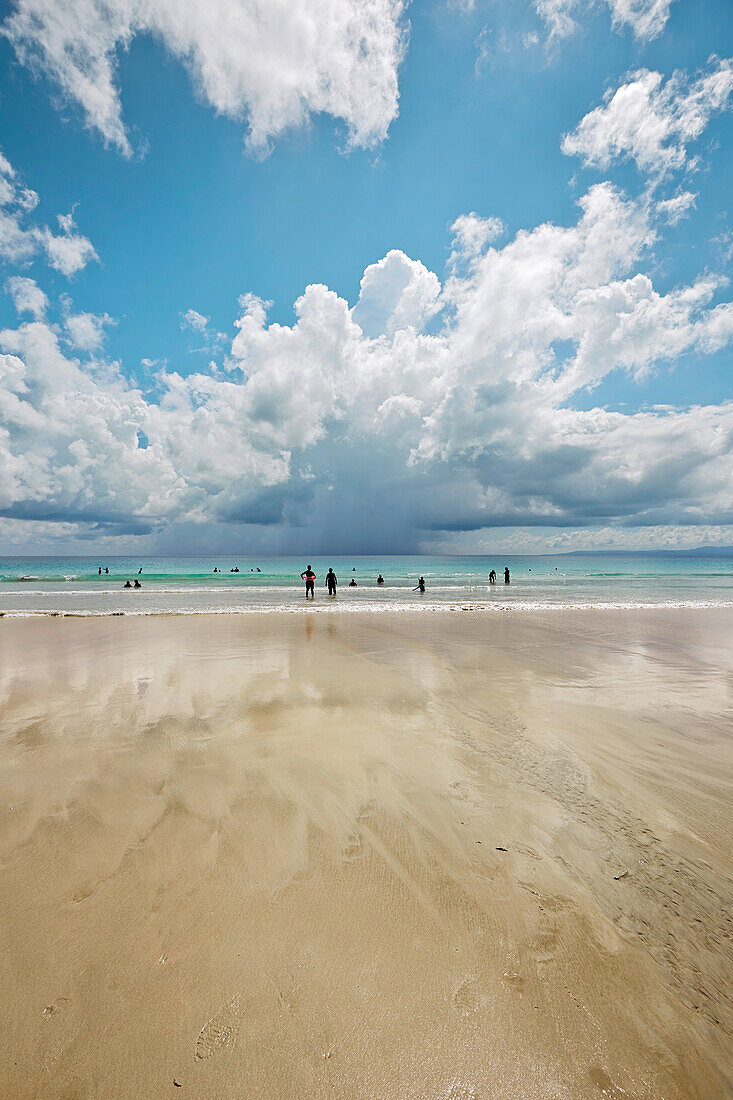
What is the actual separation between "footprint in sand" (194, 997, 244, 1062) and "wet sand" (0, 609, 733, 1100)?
1 centimetres

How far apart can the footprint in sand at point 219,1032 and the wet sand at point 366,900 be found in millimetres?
12

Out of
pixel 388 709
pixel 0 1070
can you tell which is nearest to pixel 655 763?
pixel 388 709

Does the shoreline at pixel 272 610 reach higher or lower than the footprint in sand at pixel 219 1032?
lower

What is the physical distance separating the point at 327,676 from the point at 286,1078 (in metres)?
8.25

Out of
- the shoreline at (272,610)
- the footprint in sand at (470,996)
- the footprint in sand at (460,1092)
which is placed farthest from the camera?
the shoreline at (272,610)

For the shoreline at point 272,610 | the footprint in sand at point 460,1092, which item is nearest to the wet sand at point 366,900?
the footprint in sand at point 460,1092

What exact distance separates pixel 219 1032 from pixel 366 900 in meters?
1.36

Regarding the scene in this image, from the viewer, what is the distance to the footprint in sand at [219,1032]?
256cm

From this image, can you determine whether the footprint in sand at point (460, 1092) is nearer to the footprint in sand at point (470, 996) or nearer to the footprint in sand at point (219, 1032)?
the footprint in sand at point (470, 996)

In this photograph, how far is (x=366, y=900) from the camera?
3691mm

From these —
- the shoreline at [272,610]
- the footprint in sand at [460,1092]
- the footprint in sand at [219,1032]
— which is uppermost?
the footprint in sand at [219,1032]

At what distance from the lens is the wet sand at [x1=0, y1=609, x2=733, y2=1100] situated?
8.33 ft

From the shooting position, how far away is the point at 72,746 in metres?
6.69

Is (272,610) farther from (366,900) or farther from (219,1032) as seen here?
(219,1032)
